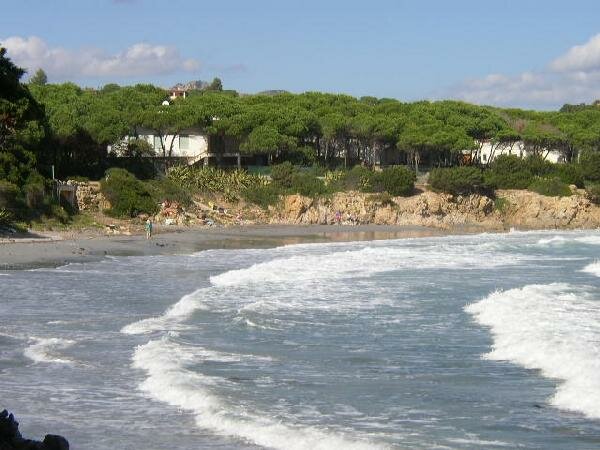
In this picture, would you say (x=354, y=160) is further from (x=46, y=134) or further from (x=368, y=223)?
(x=46, y=134)

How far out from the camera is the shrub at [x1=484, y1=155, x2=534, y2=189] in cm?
6316

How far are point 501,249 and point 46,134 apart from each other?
70.0 ft

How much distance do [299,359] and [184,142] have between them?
46924 mm

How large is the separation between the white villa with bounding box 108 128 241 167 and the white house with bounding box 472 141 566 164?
69.3ft

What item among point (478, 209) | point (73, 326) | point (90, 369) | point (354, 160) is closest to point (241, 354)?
point (90, 369)

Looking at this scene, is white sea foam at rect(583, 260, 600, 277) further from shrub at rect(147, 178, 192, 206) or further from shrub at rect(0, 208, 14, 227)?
shrub at rect(147, 178, 192, 206)

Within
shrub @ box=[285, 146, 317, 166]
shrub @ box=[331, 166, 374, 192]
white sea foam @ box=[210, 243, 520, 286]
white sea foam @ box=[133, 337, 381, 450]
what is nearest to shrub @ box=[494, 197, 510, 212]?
shrub @ box=[331, 166, 374, 192]

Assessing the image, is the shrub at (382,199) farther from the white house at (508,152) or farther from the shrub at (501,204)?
the white house at (508,152)

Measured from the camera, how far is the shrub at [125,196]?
47.2 meters

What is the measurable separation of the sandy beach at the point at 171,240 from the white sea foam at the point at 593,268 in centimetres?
1348

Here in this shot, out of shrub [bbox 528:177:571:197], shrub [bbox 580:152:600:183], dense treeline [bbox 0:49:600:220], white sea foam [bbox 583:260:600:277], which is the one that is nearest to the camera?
white sea foam [bbox 583:260:600:277]

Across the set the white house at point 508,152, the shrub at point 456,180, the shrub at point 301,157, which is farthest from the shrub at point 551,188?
the shrub at point 301,157

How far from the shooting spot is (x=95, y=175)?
5153cm

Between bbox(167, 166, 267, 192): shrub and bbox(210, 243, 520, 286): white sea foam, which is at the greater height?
bbox(167, 166, 267, 192): shrub
